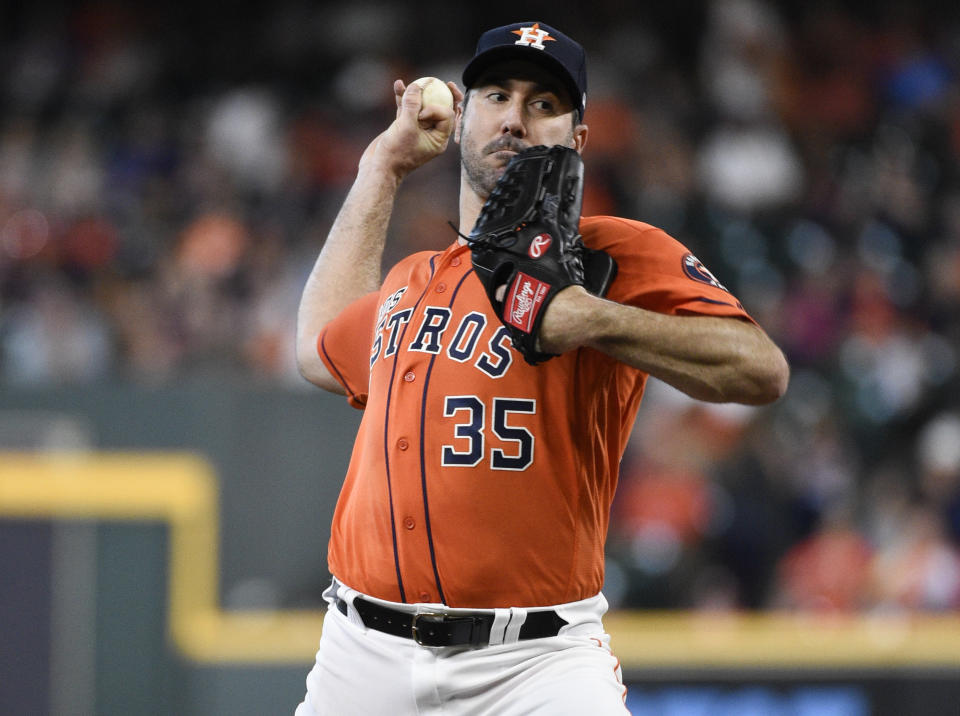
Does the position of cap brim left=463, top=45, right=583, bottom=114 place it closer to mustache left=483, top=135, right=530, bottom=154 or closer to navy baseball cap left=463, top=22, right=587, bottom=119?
navy baseball cap left=463, top=22, right=587, bottom=119

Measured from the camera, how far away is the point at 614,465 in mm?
2699

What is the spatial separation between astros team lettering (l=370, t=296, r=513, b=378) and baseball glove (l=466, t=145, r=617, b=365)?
0.42ft

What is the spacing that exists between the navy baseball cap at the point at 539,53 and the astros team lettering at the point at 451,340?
0.56m

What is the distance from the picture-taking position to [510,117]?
2721 millimetres

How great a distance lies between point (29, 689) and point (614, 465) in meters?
3.81

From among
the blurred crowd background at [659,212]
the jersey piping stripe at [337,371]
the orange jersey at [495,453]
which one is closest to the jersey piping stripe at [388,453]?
the orange jersey at [495,453]

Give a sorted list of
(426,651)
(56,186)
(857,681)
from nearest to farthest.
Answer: (426,651), (857,681), (56,186)

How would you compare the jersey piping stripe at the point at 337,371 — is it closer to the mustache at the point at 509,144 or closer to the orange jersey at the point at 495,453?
the orange jersey at the point at 495,453

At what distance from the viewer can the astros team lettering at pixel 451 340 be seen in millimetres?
2535

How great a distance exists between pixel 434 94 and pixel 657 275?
34.3 inches

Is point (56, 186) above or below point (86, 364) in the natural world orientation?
above

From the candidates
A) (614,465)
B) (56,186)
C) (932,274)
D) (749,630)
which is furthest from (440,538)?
(56,186)

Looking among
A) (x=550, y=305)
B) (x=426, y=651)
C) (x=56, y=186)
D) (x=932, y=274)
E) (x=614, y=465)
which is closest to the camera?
(x=550, y=305)

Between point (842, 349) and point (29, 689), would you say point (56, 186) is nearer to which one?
point (29, 689)
